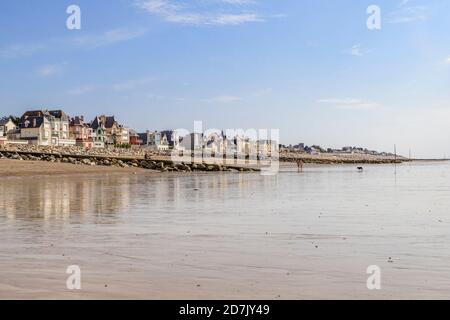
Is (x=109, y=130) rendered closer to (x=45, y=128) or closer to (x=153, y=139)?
(x=153, y=139)

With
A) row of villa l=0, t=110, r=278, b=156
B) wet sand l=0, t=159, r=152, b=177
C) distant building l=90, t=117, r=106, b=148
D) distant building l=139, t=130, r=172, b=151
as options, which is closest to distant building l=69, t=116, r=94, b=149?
row of villa l=0, t=110, r=278, b=156

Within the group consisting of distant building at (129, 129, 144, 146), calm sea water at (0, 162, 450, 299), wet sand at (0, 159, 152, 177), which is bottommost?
calm sea water at (0, 162, 450, 299)

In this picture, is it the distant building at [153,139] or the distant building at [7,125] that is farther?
the distant building at [153,139]

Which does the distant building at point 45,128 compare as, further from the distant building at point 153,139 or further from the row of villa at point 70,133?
the distant building at point 153,139

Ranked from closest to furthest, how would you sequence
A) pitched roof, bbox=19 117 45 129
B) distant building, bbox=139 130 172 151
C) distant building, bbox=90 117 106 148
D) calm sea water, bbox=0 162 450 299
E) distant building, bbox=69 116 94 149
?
calm sea water, bbox=0 162 450 299
pitched roof, bbox=19 117 45 129
distant building, bbox=69 116 94 149
distant building, bbox=90 117 106 148
distant building, bbox=139 130 172 151

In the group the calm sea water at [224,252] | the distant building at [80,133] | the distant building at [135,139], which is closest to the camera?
the calm sea water at [224,252]

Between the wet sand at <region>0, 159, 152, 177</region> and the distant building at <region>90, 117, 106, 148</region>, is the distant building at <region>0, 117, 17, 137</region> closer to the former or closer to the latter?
the distant building at <region>90, 117, 106, 148</region>

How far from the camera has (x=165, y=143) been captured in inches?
7318

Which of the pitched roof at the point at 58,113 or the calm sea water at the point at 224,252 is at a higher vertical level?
the pitched roof at the point at 58,113

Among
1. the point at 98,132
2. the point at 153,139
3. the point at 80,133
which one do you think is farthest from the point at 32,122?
the point at 153,139

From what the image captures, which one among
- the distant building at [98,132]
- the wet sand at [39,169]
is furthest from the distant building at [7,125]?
the wet sand at [39,169]

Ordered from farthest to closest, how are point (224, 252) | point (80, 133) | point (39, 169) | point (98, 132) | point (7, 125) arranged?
point (98, 132)
point (80, 133)
point (7, 125)
point (39, 169)
point (224, 252)
